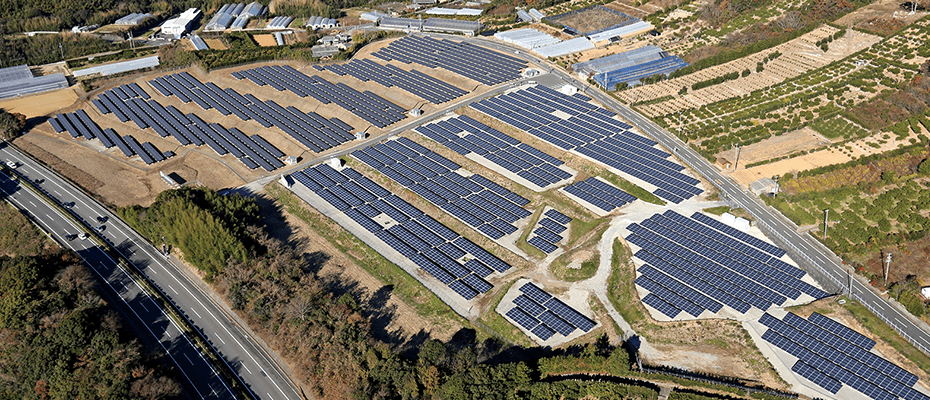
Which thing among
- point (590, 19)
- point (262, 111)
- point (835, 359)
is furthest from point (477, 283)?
point (590, 19)

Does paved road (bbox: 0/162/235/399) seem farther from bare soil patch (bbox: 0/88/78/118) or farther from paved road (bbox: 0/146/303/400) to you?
bare soil patch (bbox: 0/88/78/118)

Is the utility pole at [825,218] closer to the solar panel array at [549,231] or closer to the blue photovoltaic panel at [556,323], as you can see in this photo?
the solar panel array at [549,231]

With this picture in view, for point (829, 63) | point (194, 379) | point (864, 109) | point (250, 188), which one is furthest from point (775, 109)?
point (194, 379)

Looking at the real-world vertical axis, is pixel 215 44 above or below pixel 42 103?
above

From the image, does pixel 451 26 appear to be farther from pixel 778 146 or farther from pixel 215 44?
pixel 778 146

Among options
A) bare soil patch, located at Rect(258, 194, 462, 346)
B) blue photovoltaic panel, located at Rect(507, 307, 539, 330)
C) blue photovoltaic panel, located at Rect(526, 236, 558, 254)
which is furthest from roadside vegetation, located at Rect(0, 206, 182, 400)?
blue photovoltaic panel, located at Rect(526, 236, 558, 254)

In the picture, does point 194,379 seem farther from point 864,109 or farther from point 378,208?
point 864,109
